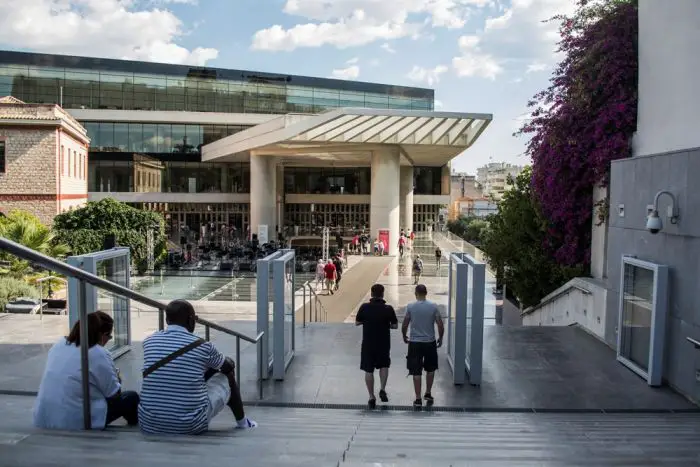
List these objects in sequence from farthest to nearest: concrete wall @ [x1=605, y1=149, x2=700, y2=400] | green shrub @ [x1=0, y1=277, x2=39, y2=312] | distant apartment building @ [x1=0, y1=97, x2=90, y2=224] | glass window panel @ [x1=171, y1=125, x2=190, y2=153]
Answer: glass window panel @ [x1=171, y1=125, x2=190, y2=153] < distant apartment building @ [x1=0, y1=97, x2=90, y2=224] < green shrub @ [x1=0, y1=277, x2=39, y2=312] < concrete wall @ [x1=605, y1=149, x2=700, y2=400]

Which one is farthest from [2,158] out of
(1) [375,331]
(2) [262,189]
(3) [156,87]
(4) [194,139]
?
(1) [375,331]

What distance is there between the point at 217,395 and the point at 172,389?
65 centimetres

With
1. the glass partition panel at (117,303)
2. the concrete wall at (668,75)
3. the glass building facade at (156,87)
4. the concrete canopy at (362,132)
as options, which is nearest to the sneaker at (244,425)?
the glass partition panel at (117,303)

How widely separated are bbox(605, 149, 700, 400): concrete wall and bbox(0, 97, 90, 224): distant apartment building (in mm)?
25877

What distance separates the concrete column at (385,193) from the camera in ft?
119

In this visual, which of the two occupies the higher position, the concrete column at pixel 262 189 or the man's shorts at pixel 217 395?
the concrete column at pixel 262 189

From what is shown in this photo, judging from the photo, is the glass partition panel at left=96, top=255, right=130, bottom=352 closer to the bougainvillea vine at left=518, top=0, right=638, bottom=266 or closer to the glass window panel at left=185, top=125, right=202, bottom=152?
the bougainvillea vine at left=518, top=0, right=638, bottom=266

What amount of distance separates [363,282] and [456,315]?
15959 mm

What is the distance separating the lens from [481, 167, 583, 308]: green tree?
1612cm

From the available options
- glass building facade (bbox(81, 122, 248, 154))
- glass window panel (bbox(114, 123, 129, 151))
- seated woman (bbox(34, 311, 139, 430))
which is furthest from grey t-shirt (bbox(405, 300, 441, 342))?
glass window panel (bbox(114, 123, 129, 151))

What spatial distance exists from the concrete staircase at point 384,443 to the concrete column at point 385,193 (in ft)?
95.8

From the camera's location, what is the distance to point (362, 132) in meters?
33.5

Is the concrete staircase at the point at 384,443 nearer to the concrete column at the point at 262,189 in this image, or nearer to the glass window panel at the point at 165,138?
the concrete column at the point at 262,189

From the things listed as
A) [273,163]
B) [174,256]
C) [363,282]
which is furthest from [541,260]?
[273,163]
